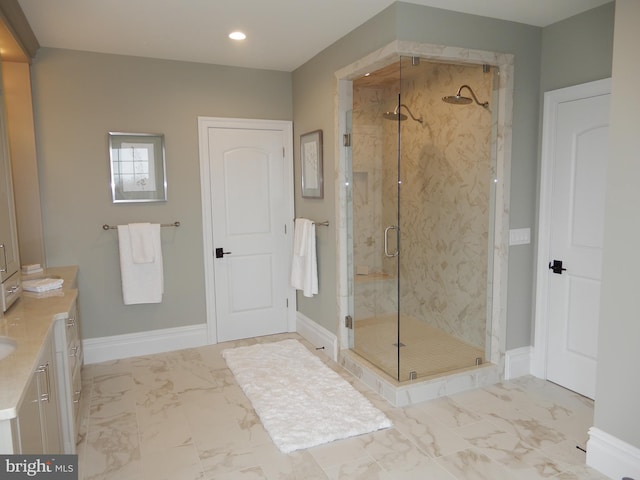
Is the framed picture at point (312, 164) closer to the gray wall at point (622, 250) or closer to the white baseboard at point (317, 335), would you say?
the white baseboard at point (317, 335)

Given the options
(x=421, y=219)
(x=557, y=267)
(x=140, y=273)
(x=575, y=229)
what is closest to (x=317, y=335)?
(x=421, y=219)

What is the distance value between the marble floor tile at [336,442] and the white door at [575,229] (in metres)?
0.27

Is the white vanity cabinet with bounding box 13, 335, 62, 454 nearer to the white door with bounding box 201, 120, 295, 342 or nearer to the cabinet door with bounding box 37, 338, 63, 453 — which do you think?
the cabinet door with bounding box 37, 338, 63, 453

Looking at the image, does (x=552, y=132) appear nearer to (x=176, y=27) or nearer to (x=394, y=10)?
(x=394, y=10)

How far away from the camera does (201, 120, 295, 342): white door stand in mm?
4289

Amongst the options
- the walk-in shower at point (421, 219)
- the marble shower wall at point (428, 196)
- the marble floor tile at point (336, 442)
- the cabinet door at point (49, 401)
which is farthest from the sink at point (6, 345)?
the marble shower wall at point (428, 196)

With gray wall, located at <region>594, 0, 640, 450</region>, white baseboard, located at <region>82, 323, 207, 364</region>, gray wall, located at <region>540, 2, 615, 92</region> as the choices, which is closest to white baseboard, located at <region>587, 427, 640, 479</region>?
gray wall, located at <region>594, 0, 640, 450</region>

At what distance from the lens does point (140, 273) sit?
A: 3.90m

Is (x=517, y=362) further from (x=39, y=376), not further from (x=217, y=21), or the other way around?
(x=217, y=21)

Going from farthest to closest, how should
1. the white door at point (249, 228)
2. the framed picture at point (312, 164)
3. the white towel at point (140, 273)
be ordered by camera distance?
the white door at point (249, 228)
the framed picture at point (312, 164)
the white towel at point (140, 273)

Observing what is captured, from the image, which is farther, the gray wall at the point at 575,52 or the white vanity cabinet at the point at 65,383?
the gray wall at the point at 575,52

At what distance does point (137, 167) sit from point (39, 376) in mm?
2448

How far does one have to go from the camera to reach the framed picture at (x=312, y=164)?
3961 millimetres

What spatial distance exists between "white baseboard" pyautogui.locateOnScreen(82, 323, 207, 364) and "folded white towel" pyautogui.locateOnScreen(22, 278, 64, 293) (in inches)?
44.2
